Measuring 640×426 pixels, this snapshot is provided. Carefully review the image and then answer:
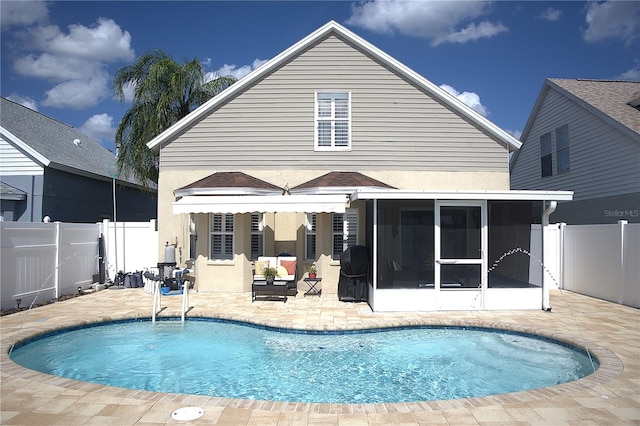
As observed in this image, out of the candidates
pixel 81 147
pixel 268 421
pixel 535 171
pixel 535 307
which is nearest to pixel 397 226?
pixel 535 307

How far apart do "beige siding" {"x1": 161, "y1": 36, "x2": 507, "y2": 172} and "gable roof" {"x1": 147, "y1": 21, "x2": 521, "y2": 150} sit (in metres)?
0.30

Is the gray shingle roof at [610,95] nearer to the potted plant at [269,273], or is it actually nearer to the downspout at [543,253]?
the downspout at [543,253]

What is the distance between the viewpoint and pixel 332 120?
21891 mm

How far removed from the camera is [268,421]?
6.62 meters

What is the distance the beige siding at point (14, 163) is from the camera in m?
24.7

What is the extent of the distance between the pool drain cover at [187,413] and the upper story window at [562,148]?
2822cm

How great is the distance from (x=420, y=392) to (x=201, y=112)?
17396mm

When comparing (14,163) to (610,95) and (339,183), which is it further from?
(610,95)

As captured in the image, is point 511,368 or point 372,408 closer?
point 372,408

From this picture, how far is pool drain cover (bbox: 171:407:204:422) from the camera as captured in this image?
6.65 meters

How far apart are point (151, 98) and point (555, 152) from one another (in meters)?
28.1

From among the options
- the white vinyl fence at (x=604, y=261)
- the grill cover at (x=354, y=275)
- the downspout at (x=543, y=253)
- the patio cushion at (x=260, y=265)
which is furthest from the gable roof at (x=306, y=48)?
the grill cover at (x=354, y=275)

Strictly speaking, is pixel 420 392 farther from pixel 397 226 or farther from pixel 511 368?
pixel 397 226

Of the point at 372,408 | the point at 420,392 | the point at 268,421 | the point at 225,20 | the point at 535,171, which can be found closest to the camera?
the point at 268,421
